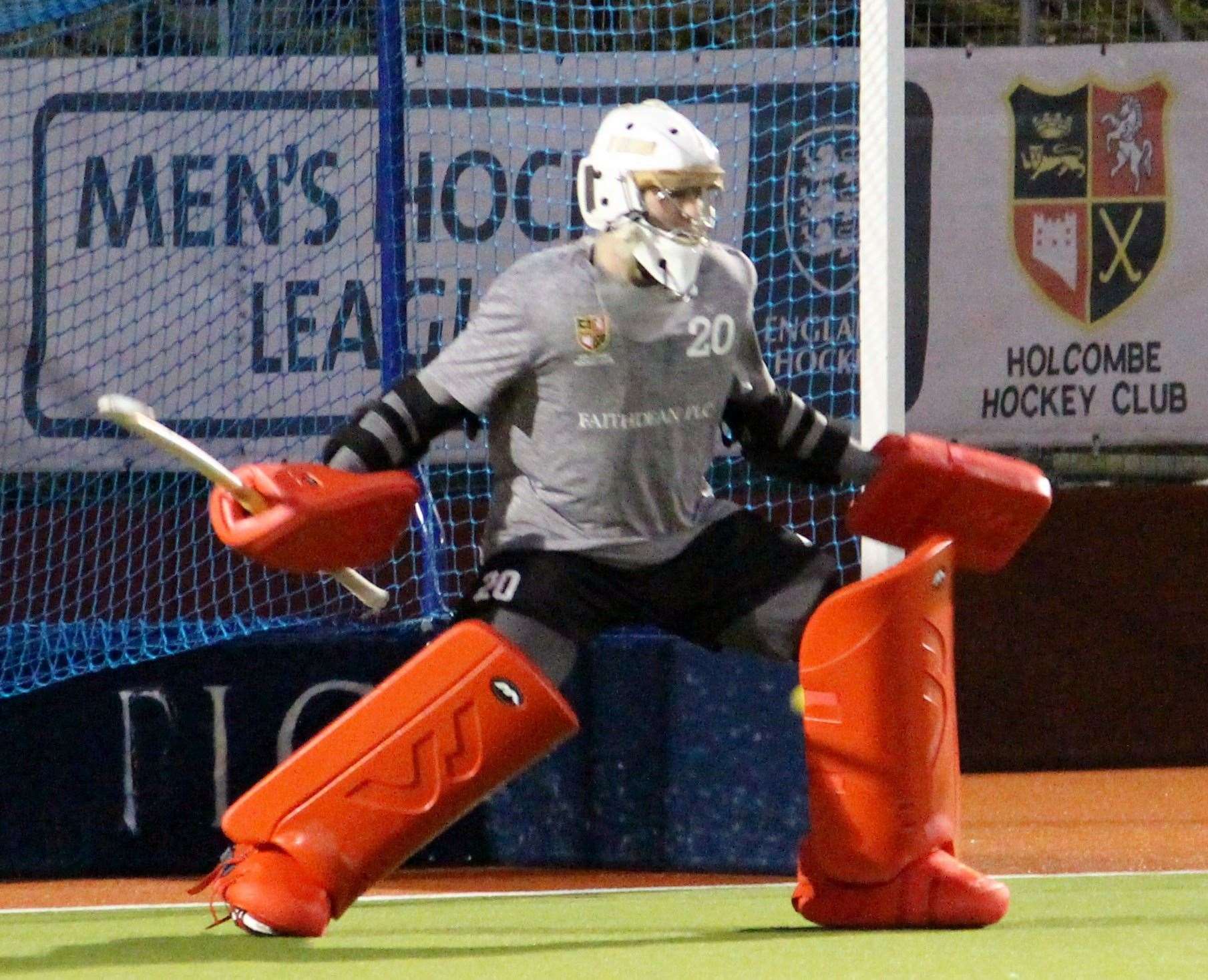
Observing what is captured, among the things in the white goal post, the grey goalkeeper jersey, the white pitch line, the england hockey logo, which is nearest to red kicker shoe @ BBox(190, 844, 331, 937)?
the grey goalkeeper jersey

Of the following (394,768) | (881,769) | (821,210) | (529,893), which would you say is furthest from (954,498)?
(821,210)

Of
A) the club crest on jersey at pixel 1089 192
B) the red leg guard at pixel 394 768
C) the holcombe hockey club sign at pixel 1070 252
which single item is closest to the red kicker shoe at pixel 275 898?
the red leg guard at pixel 394 768

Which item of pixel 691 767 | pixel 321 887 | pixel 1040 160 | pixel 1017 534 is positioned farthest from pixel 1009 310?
pixel 321 887

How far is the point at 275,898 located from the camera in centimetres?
386

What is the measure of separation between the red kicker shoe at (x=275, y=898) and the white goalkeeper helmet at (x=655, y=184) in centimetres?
117

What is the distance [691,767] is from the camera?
17.6ft

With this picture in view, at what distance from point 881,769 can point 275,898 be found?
3.38 ft

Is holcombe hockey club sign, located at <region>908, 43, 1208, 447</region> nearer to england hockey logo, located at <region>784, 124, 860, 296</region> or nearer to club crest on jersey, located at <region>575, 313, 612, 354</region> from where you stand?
england hockey logo, located at <region>784, 124, 860, 296</region>

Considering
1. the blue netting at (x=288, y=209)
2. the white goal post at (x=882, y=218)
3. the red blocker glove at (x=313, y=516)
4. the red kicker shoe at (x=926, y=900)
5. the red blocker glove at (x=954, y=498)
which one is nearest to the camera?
the red blocker glove at (x=313, y=516)

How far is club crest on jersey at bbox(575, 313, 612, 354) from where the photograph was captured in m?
4.04

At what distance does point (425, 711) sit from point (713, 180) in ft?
3.46

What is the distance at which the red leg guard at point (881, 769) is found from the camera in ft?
13.1

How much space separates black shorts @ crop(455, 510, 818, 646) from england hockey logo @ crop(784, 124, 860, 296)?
80.2 inches

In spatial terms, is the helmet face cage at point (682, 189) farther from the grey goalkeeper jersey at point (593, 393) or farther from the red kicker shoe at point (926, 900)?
the red kicker shoe at point (926, 900)
